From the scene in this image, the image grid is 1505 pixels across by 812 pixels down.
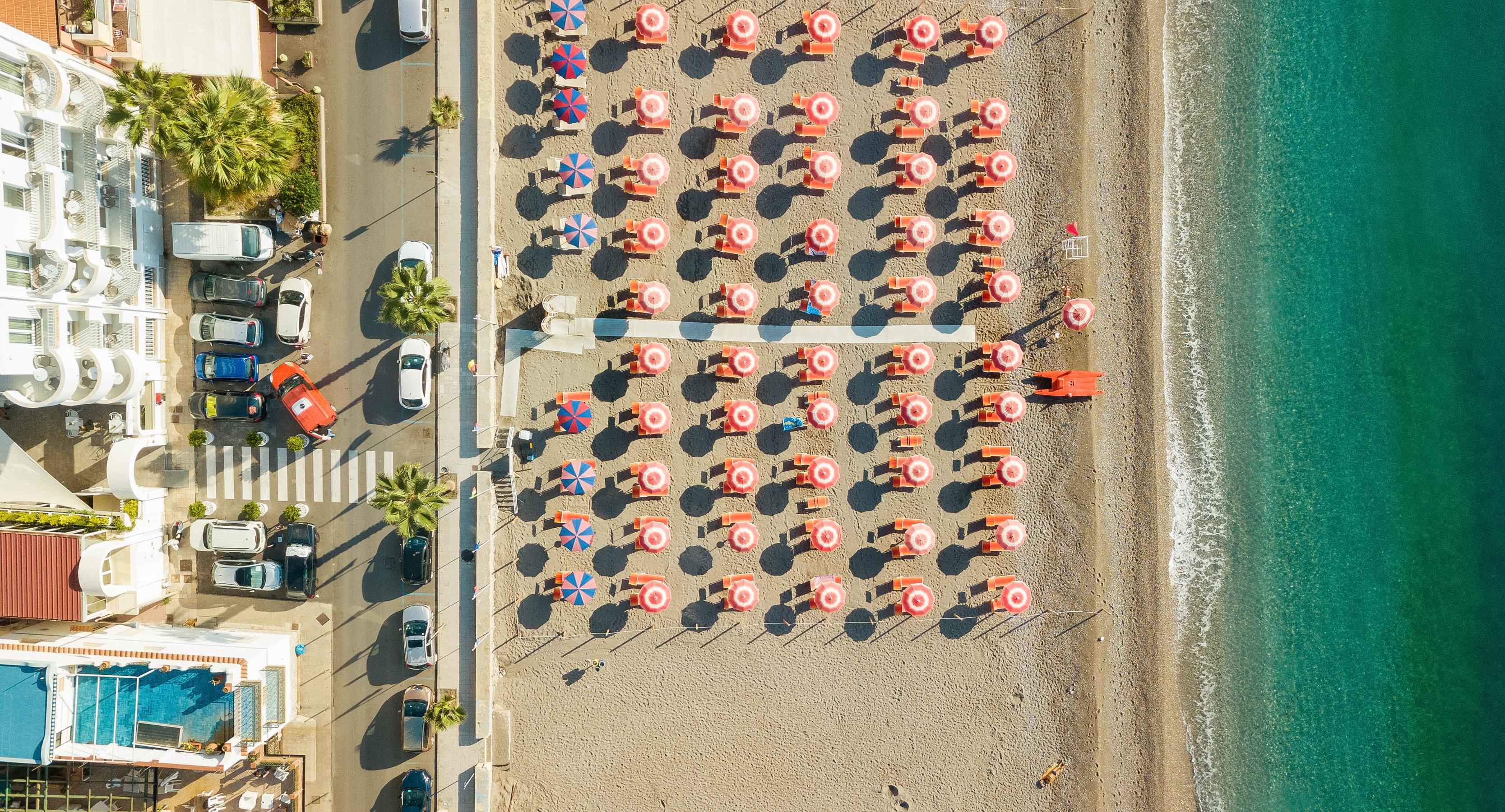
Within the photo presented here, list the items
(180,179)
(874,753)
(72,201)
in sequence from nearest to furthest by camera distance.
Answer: (72,201)
(180,179)
(874,753)

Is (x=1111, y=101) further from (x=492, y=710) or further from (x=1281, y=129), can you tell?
(x=492, y=710)

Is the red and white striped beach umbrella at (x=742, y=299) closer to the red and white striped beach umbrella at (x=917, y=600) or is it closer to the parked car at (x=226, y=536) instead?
the red and white striped beach umbrella at (x=917, y=600)

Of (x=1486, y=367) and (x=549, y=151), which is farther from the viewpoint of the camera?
(x=1486, y=367)

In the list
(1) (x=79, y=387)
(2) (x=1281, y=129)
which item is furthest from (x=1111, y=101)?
(1) (x=79, y=387)

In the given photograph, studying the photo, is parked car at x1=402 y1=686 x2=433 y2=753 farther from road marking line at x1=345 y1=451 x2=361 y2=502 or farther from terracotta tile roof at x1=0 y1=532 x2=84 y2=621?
terracotta tile roof at x1=0 y1=532 x2=84 y2=621

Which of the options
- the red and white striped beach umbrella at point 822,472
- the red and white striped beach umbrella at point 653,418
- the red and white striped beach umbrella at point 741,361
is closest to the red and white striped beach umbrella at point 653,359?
the red and white striped beach umbrella at point 653,418

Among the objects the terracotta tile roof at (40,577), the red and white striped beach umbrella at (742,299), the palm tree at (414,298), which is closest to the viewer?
the terracotta tile roof at (40,577)

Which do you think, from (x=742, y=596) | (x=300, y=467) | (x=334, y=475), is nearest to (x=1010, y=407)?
(x=742, y=596)
